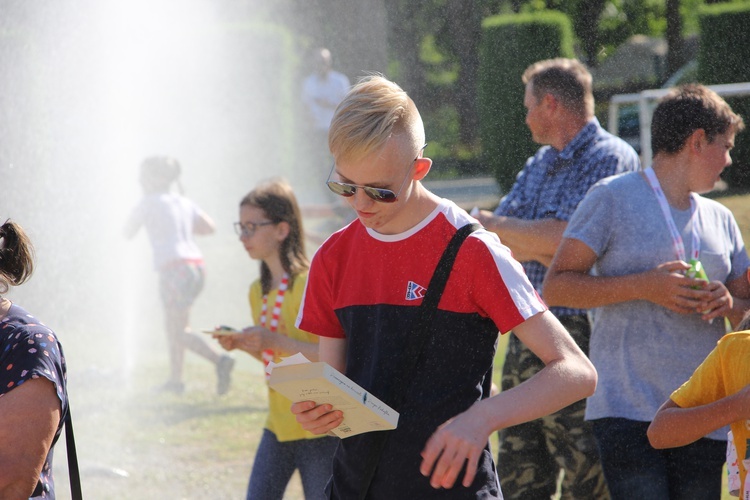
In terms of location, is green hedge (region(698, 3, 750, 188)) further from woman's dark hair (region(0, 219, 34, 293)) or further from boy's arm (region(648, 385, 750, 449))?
woman's dark hair (region(0, 219, 34, 293))

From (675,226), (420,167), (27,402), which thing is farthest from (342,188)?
(675,226)

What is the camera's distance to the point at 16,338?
249 centimetres

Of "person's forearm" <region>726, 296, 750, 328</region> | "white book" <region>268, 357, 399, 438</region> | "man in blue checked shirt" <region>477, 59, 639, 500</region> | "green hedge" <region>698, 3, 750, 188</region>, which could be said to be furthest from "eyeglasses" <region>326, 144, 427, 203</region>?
"green hedge" <region>698, 3, 750, 188</region>

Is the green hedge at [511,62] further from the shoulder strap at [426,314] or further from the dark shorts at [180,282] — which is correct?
the shoulder strap at [426,314]

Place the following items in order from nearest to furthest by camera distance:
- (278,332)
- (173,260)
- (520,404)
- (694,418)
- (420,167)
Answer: (520,404) → (420,167) → (694,418) → (278,332) → (173,260)

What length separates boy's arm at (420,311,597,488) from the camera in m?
1.99

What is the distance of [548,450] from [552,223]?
0.91 meters

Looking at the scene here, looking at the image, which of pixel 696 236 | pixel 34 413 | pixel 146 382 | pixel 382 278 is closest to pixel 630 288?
pixel 696 236

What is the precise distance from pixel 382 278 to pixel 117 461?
4419mm

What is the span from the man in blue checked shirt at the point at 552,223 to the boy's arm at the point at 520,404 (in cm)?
175

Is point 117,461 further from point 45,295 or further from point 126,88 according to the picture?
point 126,88

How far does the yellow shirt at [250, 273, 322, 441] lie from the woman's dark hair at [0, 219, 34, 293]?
1077mm

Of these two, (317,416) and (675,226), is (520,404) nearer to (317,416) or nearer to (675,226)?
(317,416)

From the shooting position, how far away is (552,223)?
3920 mm
